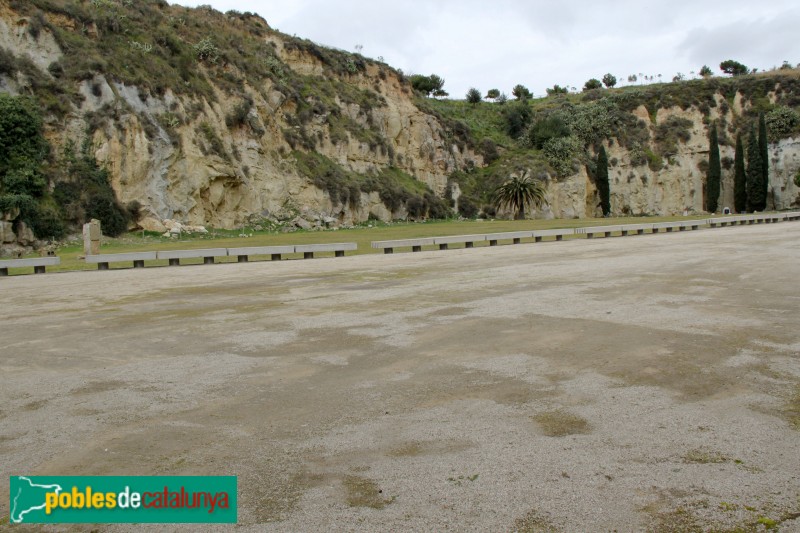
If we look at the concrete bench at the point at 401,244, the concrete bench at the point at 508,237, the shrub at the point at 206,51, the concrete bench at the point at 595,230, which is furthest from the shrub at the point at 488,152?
the concrete bench at the point at 401,244

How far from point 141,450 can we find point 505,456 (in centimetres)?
264

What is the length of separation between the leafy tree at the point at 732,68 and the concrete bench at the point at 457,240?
263 feet

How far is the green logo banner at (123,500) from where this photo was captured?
140 inches

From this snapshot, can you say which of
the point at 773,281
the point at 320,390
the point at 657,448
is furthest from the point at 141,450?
the point at 773,281

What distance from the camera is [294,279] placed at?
15805mm

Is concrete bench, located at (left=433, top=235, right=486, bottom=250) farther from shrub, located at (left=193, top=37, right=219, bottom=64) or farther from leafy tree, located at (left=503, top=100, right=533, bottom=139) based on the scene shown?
leafy tree, located at (left=503, top=100, right=533, bottom=139)

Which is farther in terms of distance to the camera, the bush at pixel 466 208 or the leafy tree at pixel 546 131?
the leafy tree at pixel 546 131

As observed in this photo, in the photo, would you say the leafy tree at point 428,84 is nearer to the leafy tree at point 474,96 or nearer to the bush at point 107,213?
the leafy tree at point 474,96

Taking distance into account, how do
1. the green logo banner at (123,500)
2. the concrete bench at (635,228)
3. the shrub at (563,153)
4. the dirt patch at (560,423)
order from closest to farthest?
the green logo banner at (123,500) < the dirt patch at (560,423) < the concrete bench at (635,228) < the shrub at (563,153)

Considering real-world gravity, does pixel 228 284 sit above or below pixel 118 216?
below

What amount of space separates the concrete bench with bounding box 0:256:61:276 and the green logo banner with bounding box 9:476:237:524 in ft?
60.1

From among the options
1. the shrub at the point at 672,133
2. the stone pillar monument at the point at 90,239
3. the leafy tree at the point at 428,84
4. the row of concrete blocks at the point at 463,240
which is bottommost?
the row of concrete blocks at the point at 463,240

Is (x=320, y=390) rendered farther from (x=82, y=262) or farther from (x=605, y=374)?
(x=82, y=262)

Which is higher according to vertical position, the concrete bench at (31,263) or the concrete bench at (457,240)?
the concrete bench at (31,263)
